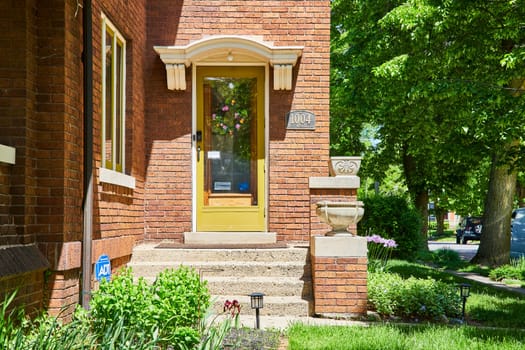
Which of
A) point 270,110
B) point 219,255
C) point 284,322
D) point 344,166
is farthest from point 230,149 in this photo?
point 284,322

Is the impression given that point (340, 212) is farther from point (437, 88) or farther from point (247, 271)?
point (437, 88)

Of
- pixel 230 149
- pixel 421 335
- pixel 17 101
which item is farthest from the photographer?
pixel 230 149

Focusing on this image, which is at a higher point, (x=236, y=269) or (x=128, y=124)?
(x=128, y=124)

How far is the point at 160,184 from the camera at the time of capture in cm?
946

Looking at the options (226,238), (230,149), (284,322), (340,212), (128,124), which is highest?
(128,124)

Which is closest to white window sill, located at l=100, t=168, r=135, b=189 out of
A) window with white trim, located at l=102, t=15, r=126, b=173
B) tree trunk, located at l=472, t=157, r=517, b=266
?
window with white trim, located at l=102, t=15, r=126, b=173

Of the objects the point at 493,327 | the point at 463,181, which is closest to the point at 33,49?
the point at 493,327

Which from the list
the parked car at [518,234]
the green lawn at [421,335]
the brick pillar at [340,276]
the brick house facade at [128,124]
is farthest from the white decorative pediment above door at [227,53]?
the parked car at [518,234]

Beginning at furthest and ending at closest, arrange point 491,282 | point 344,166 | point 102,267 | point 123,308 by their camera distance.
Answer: point 491,282, point 344,166, point 102,267, point 123,308

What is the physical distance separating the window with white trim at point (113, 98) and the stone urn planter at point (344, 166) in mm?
2884

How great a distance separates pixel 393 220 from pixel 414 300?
309 inches

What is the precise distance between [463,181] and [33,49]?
58.4 feet

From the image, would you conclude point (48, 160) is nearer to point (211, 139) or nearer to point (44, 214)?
point (44, 214)

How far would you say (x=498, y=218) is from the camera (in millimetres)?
15258
